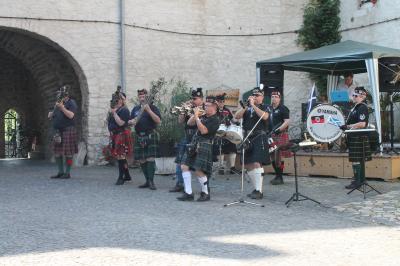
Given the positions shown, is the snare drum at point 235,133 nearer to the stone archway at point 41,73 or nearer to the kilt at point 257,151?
the kilt at point 257,151

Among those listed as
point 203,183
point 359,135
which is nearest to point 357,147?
point 359,135

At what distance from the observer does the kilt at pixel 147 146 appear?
9.15m

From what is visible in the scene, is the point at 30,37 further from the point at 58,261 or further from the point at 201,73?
the point at 58,261

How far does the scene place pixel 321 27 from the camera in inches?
629

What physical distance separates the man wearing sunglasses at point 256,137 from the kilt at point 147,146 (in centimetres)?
170

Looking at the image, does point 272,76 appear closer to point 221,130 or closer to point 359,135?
point 359,135

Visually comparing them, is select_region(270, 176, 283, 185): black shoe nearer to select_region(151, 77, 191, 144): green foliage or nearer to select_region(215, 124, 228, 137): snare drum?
select_region(215, 124, 228, 137): snare drum

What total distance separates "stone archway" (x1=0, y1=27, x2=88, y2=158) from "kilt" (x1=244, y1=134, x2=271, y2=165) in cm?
724

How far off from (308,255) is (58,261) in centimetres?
223

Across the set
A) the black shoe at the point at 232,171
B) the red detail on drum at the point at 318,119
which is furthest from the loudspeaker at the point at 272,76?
the red detail on drum at the point at 318,119

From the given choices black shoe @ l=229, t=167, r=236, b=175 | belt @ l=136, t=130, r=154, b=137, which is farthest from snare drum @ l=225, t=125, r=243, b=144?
black shoe @ l=229, t=167, r=236, b=175

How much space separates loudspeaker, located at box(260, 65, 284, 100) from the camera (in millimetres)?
12211

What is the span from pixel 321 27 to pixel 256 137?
8.97 m

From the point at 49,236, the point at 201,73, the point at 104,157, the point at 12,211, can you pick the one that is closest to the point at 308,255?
the point at 49,236
